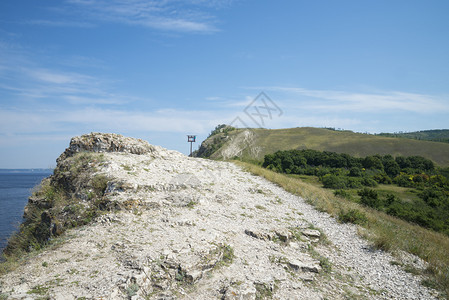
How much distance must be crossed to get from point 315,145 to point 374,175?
29.3 meters

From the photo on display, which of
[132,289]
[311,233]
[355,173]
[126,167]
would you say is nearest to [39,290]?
[132,289]

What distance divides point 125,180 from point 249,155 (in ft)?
193

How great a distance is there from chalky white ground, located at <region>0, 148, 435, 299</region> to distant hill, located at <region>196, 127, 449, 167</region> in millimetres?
54121

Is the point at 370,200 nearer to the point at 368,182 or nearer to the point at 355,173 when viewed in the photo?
the point at 368,182

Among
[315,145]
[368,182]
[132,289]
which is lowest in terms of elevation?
[368,182]

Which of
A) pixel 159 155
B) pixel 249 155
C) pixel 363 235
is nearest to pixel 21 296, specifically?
pixel 363 235

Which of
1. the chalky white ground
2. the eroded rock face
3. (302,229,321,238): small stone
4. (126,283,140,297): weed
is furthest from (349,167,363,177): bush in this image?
(126,283,140,297): weed

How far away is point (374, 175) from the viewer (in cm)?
4156

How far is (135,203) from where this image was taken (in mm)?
9148

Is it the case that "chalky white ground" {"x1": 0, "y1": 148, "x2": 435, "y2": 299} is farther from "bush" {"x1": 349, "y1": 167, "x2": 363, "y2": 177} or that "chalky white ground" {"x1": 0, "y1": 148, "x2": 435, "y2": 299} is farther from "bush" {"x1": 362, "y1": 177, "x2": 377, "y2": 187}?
"bush" {"x1": 349, "y1": 167, "x2": 363, "y2": 177}

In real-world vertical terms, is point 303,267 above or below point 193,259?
below

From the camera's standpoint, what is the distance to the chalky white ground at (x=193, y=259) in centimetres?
524

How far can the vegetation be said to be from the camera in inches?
994

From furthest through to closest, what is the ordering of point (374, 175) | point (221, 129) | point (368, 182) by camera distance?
point (221, 129)
point (374, 175)
point (368, 182)
